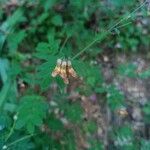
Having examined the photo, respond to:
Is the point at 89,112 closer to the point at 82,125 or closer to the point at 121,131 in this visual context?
the point at 82,125

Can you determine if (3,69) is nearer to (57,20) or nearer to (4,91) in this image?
(4,91)

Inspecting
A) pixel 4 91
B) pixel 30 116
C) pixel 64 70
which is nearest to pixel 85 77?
pixel 30 116

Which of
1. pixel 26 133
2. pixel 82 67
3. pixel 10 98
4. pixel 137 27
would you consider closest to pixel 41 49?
pixel 82 67

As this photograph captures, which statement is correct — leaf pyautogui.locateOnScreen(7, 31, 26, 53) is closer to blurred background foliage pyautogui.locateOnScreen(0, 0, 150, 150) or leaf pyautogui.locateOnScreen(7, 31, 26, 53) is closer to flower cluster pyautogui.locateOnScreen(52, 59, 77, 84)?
blurred background foliage pyautogui.locateOnScreen(0, 0, 150, 150)

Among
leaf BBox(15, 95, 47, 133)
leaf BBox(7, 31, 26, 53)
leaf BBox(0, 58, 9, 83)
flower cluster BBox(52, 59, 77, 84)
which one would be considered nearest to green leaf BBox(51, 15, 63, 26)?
leaf BBox(7, 31, 26, 53)

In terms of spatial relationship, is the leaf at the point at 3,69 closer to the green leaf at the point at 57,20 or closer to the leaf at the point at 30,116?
the green leaf at the point at 57,20

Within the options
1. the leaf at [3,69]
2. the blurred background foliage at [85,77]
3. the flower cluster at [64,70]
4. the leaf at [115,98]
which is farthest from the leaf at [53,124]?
the flower cluster at [64,70]
